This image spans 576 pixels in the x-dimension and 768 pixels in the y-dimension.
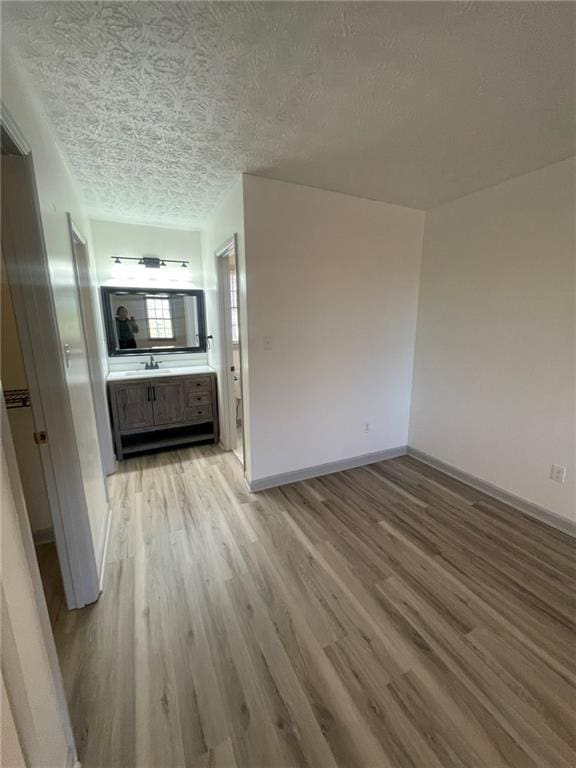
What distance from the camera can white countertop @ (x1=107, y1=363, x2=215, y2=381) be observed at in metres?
3.21

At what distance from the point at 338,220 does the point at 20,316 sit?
230cm

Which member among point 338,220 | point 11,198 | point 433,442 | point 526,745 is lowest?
point 526,745

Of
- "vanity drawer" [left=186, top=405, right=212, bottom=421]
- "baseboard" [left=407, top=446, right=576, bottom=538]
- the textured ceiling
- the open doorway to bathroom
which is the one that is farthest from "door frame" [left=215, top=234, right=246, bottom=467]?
"baseboard" [left=407, top=446, right=576, bottom=538]

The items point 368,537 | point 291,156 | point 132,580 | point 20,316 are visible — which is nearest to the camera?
point 20,316

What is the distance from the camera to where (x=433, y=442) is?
3.13 meters

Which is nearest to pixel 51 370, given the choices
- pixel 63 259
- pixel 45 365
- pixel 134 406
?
pixel 45 365

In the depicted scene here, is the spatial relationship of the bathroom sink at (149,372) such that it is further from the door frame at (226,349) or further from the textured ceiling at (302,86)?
the textured ceiling at (302,86)

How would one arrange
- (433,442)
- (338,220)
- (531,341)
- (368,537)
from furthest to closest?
(433,442) → (338,220) → (531,341) → (368,537)

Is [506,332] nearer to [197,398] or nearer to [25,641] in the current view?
[197,398]

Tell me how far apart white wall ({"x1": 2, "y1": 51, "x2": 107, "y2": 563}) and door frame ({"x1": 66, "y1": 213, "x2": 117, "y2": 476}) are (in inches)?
12.7

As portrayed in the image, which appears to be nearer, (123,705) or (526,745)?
(526,745)

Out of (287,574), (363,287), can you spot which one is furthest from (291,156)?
(287,574)

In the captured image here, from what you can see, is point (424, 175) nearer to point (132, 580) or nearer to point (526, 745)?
point (526, 745)

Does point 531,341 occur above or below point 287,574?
above
